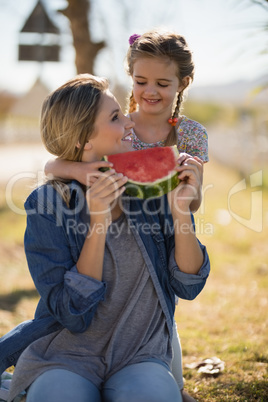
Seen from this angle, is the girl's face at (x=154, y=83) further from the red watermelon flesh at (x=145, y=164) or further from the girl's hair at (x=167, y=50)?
the red watermelon flesh at (x=145, y=164)

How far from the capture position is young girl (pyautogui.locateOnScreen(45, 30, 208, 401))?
3.16 metres

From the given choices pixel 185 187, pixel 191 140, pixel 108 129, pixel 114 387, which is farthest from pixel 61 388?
pixel 191 140

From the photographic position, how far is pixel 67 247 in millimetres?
2432

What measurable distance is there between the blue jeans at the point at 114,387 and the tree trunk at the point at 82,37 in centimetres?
515

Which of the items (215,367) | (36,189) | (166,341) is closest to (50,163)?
(36,189)

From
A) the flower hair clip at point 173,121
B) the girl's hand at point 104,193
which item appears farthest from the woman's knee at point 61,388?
the flower hair clip at point 173,121

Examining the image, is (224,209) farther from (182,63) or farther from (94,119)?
(94,119)

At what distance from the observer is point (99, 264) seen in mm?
2334

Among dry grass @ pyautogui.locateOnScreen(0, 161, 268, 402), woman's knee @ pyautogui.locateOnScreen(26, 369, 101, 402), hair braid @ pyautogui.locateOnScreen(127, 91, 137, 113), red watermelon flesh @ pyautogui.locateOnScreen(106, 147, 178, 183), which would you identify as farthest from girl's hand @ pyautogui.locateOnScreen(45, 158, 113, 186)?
dry grass @ pyautogui.locateOnScreen(0, 161, 268, 402)

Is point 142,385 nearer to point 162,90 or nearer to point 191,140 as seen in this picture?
point 191,140

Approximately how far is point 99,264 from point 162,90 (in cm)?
140

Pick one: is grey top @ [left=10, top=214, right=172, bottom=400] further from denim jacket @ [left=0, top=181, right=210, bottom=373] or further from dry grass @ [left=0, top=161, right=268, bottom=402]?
dry grass @ [left=0, top=161, right=268, bottom=402]

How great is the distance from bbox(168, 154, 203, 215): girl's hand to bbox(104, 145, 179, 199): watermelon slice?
0.04 meters

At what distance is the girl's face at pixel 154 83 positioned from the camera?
3156mm
